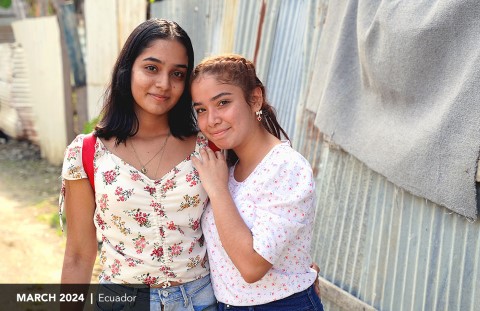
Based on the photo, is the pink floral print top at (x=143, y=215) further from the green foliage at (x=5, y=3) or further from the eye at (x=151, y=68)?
the green foliage at (x=5, y=3)

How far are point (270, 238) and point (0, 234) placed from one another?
5.29 m

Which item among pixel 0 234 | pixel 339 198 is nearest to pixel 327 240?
pixel 339 198

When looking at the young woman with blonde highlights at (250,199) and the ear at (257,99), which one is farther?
the ear at (257,99)

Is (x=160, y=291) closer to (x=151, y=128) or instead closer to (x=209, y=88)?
(x=151, y=128)

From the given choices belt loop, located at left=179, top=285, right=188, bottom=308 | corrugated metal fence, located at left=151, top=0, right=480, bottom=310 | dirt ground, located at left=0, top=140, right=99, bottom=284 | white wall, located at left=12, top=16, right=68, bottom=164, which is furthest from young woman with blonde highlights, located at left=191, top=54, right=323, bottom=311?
white wall, located at left=12, top=16, right=68, bottom=164

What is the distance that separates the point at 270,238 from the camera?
6.11 feet

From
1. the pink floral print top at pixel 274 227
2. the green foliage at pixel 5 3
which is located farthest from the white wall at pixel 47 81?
the pink floral print top at pixel 274 227

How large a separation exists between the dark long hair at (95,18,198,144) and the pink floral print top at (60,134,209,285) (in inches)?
4.1

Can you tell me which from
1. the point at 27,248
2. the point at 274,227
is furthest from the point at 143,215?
the point at 27,248

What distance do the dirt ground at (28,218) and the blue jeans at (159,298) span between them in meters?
3.43

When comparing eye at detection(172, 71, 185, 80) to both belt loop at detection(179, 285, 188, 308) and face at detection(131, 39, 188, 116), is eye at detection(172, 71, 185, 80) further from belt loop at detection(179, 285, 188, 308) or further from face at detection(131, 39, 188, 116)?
belt loop at detection(179, 285, 188, 308)

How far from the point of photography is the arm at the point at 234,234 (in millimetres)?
1886

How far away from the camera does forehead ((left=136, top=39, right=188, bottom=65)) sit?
2.10 metres

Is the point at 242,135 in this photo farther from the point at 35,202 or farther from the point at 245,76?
the point at 35,202
